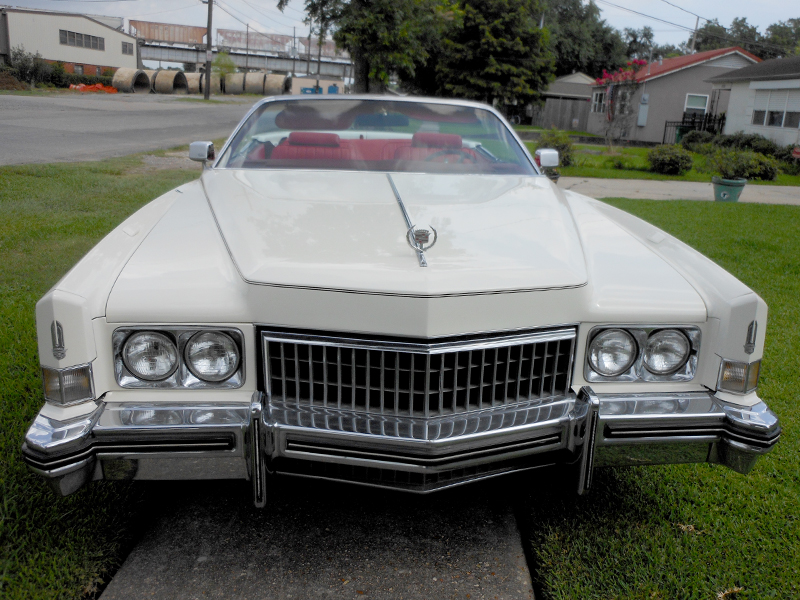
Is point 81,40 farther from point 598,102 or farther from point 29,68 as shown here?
point 598,102

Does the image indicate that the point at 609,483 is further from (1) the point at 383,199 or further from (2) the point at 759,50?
(2) the point at 759,50

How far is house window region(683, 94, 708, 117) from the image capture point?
31.0m

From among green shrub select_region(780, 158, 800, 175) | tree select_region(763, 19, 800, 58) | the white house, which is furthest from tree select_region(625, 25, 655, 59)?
green shrub select_region(780, 158, 800, 175)

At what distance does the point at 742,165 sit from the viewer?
48.5ft

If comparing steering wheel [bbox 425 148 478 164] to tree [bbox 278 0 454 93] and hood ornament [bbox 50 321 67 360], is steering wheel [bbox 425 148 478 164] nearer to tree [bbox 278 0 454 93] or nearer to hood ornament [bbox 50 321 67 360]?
hood ornament [bbox 50 321 67 360]

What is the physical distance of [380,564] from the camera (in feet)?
7.72

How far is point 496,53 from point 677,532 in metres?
34.5

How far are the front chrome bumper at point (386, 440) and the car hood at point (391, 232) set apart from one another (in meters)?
0.42

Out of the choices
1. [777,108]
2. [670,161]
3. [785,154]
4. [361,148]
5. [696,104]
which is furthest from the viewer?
[696,104]

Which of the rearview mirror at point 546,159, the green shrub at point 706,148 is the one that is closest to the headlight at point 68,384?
the rearview mirror at point 546,159

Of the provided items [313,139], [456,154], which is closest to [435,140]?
[456,154]

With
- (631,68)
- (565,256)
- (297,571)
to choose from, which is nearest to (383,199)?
Result: (565,256)

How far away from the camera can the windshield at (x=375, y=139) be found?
135 inches

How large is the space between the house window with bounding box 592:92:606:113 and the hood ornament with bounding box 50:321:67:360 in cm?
3654
